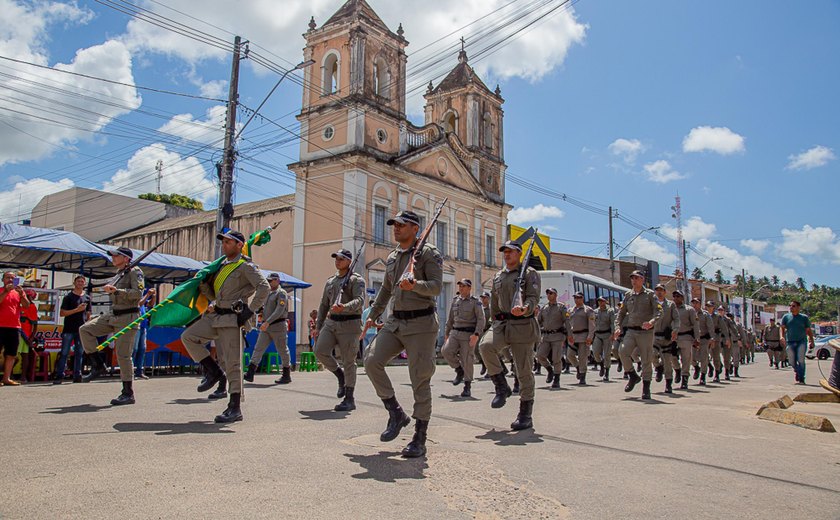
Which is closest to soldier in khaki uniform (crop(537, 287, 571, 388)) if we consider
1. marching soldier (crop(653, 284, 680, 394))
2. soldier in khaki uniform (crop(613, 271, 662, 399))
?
marching soldier (crop(653, 284, 680, 394))

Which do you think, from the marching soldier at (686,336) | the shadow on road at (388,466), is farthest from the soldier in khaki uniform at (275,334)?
the marching soldier at (686,336)

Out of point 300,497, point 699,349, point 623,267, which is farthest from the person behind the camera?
point 623,267

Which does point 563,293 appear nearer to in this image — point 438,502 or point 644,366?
point 644,366

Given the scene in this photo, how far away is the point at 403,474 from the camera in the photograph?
438 cm

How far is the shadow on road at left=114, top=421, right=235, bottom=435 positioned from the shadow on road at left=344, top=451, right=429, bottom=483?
5.55 ft

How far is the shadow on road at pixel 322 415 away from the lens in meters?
6.95

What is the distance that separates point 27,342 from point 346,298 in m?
6.48

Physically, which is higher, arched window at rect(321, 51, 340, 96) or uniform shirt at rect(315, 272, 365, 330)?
arched window at rect(321, 51, 340, 96)

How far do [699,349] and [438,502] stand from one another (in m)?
12.4

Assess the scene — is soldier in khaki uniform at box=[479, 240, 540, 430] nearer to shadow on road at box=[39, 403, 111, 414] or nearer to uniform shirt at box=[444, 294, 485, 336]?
uniform shirt at box=[444, 294, 485, 336]

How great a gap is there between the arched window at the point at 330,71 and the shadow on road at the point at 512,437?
30.7m

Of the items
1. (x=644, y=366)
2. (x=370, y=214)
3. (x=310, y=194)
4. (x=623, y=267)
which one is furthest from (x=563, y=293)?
(x=623, y=267)

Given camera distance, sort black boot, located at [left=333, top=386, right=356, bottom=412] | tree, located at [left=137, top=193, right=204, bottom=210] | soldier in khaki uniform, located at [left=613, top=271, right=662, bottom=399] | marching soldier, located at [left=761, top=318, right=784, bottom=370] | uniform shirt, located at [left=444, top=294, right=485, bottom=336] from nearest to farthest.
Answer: black boot, located at [left=333, top=386, right=356, bottom=412] < soldier in khaki uniform, located at [left=613, top=271, right=662, bottom=399] < uniform shirt, located at [left=444, top=294, right=485, bottom=336] < marching soldier, located at [left=761, top=318, right=784, bottom=370] < tree, located at [left=137, top=193, right=204, bottom=210]

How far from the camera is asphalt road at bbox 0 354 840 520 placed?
3.62 metres
